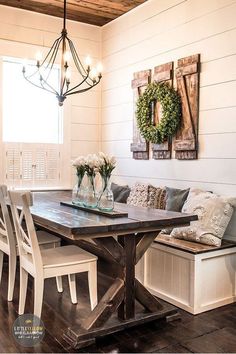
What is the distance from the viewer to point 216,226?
3.19 meters

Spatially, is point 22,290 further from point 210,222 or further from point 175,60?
point 175,60

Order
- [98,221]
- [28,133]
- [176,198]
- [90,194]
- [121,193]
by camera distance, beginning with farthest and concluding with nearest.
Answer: [28,133] < [121,193] < [176,198] < [90,194] < [98,221]

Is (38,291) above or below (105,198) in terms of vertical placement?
below

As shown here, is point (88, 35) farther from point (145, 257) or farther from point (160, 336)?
point (160, 336)

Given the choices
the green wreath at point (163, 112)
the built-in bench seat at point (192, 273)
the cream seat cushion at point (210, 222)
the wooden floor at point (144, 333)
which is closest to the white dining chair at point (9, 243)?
the wooden floor at point (144, 333)

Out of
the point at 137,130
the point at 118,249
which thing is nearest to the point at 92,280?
the point at 118,249

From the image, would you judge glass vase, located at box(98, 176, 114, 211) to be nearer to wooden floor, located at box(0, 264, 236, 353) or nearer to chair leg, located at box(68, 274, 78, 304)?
chair leg, located at box(68, 274, 78, 304)

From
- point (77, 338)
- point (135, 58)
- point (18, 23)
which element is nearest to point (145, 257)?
point (77, 338)

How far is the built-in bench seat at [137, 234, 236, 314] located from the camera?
2.96m

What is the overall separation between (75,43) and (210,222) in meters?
3.24

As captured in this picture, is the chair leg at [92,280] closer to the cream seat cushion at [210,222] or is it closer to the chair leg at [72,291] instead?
the chair leg at [72,291]

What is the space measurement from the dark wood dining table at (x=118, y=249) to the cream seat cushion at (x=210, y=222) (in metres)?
0.52

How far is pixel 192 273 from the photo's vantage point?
2945mm

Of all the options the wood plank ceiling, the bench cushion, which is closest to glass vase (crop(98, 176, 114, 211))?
the bench cushion
